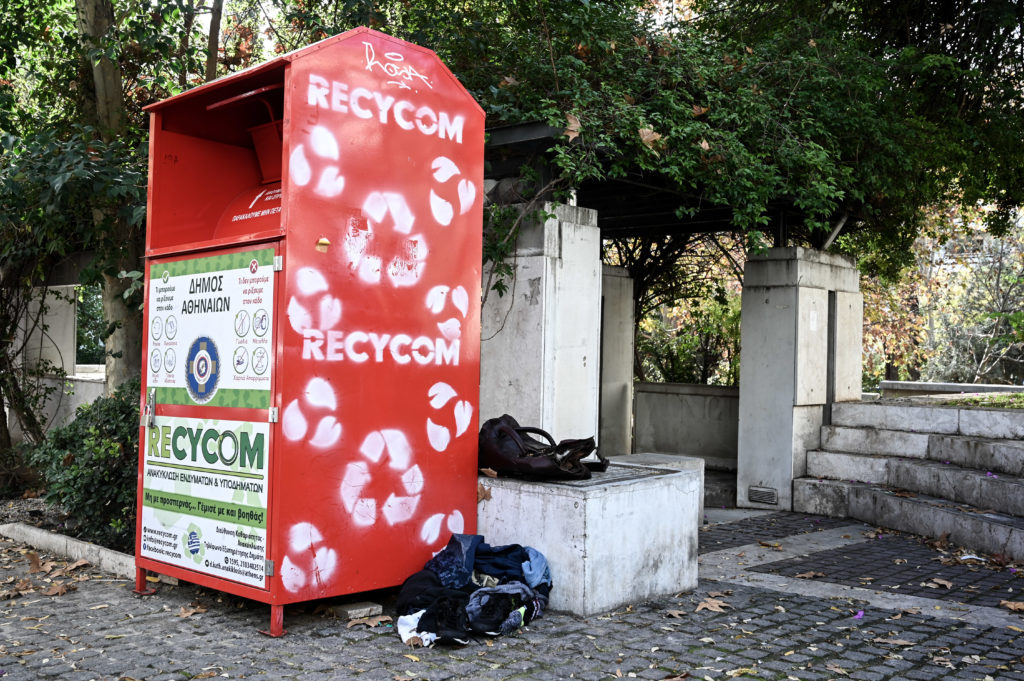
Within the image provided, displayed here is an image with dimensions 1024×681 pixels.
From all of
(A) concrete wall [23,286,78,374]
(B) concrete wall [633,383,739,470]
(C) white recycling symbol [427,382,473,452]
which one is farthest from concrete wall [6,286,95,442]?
(C) white recycling symbol [427,382,473,452]

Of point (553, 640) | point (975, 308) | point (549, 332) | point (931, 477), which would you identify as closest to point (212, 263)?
point (549, 332)

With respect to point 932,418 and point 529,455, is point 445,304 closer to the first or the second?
point 529,455

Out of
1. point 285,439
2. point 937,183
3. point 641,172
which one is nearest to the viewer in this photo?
point 285,439

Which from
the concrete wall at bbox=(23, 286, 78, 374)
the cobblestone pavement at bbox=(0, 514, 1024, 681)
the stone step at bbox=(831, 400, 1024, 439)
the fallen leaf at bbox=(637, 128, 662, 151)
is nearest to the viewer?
the cobblestone pavement at bbox=(0, 514, 1024, 681)

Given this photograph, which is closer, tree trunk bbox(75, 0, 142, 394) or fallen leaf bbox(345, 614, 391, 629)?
fallen leaf bbox(345, 614, 391, 629)

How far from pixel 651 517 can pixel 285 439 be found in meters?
2.38

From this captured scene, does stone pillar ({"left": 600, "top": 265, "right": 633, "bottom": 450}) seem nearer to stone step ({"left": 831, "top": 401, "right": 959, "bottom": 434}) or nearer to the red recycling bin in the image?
stone step ({"left": 831, "top": 401, "right": 959, "bottom": 434})

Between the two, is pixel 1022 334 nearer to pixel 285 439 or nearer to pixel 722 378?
pixel 722 378

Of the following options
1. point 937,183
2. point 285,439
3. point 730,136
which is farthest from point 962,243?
point 285,439

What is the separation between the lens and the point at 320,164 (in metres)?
5.13

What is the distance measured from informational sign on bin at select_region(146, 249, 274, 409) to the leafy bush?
Result: 1.63 metres

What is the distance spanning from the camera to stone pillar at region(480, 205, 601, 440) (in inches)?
273

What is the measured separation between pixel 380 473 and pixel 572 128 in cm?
292

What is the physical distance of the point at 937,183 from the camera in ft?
34.1
